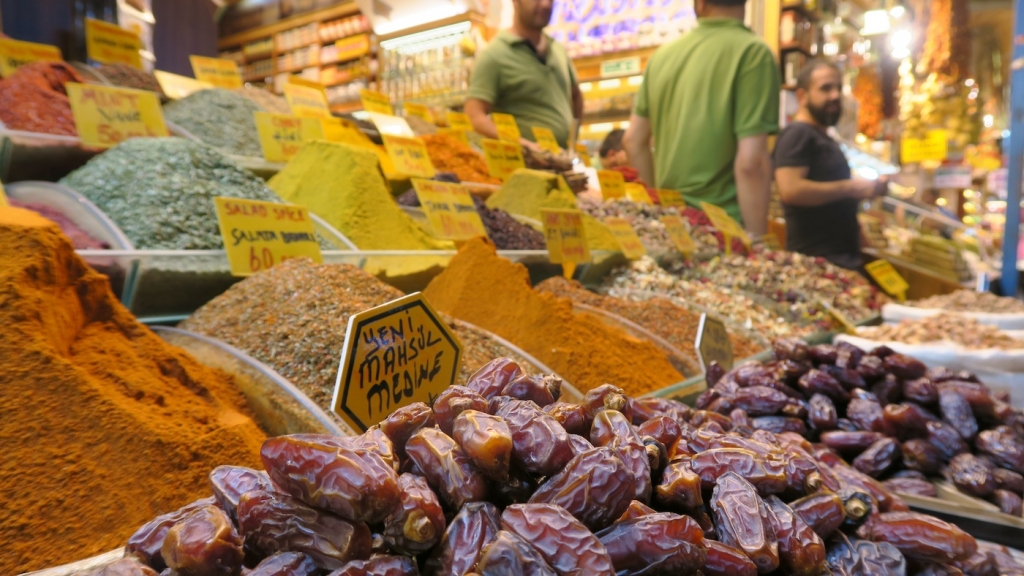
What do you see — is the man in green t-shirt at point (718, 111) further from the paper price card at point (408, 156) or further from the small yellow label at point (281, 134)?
the small yellow label at point (281, 134)

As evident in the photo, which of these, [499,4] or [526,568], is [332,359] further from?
[499,4]

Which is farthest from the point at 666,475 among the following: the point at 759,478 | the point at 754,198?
the point at 754,198

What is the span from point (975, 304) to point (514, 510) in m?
2.65

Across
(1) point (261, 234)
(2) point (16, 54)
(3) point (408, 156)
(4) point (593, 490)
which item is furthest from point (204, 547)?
(2) point (16, 54)

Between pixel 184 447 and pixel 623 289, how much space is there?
1593 mm

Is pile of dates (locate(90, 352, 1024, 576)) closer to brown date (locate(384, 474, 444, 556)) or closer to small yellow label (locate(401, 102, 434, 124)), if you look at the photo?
brown date (locate(384, 474, 444, 556))

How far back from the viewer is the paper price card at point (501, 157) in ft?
8.76

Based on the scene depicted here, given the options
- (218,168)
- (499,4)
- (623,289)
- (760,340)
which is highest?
(499,4)

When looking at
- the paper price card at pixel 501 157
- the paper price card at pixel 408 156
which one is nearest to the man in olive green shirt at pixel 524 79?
Answer: the paper price card at pixel 501 157

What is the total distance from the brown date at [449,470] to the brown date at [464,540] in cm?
2

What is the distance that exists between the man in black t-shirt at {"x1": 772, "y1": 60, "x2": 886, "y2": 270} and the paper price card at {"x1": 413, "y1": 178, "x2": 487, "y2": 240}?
206cm

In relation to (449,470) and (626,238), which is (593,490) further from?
(626,238)

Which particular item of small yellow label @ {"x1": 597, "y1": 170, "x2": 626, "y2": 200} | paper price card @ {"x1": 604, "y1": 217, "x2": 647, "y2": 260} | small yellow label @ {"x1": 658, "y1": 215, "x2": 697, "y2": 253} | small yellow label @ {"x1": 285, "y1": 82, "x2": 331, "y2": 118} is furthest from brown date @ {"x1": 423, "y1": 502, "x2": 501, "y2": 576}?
small yellow label @ {"x1": 597, "y1": 170, "x2": 626, "y2": 200}

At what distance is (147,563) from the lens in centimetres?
57
